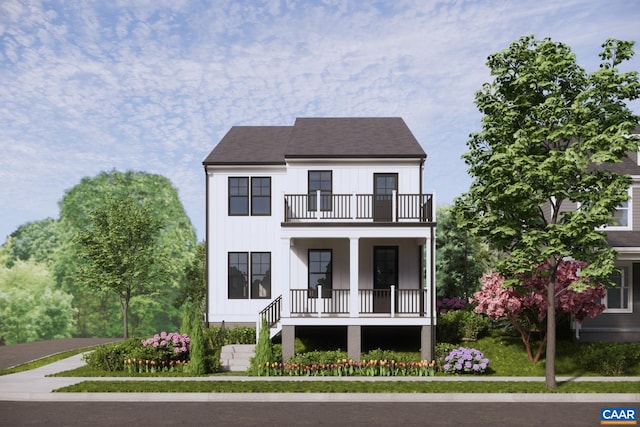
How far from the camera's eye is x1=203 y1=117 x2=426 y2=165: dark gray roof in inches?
1034

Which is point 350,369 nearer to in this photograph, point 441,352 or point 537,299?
point 441,352

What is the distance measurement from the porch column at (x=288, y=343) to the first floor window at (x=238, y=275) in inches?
171

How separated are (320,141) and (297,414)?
14586 millimetres

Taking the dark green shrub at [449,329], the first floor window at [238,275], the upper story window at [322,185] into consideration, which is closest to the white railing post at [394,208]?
the upper story window at [322,185]

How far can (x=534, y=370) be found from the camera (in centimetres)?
2266

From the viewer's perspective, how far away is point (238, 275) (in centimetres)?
2759

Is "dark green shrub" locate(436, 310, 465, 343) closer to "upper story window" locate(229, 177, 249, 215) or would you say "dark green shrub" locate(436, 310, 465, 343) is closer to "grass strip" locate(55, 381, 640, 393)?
"grass strip" locate(55, 381, 640, 393)

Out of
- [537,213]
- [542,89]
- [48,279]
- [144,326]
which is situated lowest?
[144,326]

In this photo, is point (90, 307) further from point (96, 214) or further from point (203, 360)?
point (203, 360)

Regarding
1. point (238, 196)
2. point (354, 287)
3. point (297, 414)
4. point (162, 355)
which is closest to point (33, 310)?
point (238, 196)

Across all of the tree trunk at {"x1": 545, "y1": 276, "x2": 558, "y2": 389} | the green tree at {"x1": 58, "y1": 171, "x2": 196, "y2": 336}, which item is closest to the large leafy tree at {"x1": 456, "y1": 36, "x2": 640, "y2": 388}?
the tree trunk at {"x1": 545, "y1": 276, "x2": 558, "y2": 389}

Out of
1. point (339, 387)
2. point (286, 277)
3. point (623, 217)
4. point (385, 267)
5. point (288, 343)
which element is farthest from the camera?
point (623, 217)

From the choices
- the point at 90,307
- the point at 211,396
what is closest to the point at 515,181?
the point at 211,396

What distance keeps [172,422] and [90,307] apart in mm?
45747
